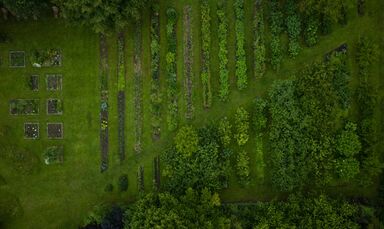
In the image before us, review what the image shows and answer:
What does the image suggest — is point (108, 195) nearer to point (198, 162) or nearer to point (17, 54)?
point (198, 162)

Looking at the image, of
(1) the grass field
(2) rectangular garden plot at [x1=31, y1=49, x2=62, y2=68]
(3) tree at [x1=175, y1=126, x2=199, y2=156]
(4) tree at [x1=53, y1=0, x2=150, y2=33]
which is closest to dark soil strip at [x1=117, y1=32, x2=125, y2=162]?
(1) the grass field

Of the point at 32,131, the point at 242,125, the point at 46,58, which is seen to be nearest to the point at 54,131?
the point at 32,131

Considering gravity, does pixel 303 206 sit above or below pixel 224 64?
below

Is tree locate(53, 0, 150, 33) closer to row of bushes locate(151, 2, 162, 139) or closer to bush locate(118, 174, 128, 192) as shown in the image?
row of bushes locate(151, 2, 162, 139)

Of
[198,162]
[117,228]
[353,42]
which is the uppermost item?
[353,42]

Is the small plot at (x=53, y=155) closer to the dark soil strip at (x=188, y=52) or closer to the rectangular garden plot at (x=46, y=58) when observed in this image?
the rectangular garden plot at (x=46, y=58)

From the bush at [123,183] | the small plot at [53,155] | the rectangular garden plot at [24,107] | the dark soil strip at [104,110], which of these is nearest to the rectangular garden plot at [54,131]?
the small plot at [53,155]

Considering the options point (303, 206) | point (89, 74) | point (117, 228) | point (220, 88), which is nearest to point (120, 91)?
point (89, 74)
